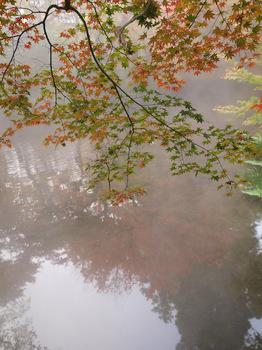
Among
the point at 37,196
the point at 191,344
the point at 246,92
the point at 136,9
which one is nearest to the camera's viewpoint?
the point at 136,9

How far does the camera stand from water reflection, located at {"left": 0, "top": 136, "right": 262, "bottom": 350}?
14.4ft

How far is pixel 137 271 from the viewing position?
5.76 m

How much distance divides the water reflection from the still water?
0.02 m

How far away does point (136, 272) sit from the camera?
574cm

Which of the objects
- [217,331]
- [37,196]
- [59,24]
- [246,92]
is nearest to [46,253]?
[37,196]

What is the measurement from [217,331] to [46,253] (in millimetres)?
4848

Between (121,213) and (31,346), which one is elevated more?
(121,213)

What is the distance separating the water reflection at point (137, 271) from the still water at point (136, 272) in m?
0.02

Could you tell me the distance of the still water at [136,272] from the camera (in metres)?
4.39

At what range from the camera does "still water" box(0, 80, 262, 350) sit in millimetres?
4391

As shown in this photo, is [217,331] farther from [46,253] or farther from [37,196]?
[37,196]

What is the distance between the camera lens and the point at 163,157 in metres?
13.1

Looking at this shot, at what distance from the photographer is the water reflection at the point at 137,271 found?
4402 millimetres

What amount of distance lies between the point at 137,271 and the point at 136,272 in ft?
0.12
